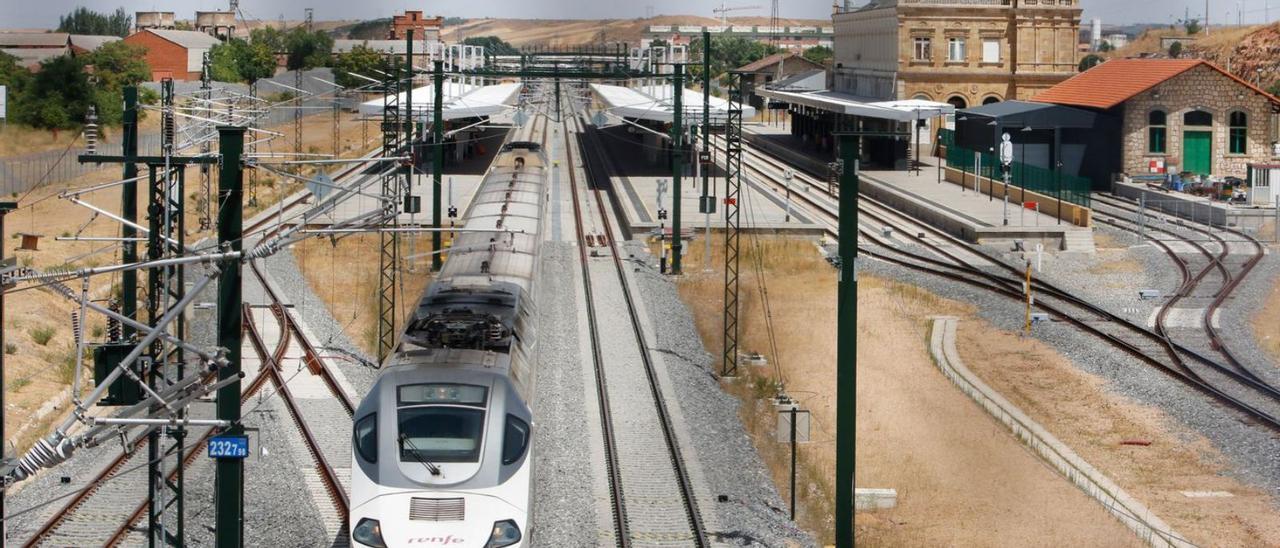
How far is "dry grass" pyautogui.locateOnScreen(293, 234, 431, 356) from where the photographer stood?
32344mm

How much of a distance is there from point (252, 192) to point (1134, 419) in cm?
3607

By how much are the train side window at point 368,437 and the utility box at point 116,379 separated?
3266 mm

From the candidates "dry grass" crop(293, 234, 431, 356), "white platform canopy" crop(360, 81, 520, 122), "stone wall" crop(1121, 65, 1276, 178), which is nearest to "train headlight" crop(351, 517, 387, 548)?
"dry grass" crop(293, 234, 431, 356)

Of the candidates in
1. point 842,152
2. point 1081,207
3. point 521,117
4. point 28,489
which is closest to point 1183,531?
point 842,152

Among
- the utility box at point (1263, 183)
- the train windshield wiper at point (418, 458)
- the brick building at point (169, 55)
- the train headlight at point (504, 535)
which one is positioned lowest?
the train headlight at point (504, 535)

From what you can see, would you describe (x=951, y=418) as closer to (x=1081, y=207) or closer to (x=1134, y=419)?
(x=1134, y=419)

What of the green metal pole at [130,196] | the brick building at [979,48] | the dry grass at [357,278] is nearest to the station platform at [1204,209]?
the brick building at [979,48]

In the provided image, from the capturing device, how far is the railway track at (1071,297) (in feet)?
89.6

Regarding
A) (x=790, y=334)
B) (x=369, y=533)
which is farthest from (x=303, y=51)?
(x=369, y=533)

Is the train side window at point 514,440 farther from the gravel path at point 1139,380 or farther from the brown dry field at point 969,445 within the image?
the gravel path at point 1139,380

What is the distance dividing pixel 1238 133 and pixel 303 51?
9120 cm

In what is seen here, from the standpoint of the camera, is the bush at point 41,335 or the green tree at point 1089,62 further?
the green tree at point 1089,62

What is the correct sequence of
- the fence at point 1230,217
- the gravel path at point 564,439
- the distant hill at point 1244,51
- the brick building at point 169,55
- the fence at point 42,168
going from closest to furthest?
the gravel path at point 564,439 → the fence at point 1230,217 → the fence at point 42,168 → the brick building at point 169,55 → the distant hill at point 1244,51

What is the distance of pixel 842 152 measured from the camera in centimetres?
1795
